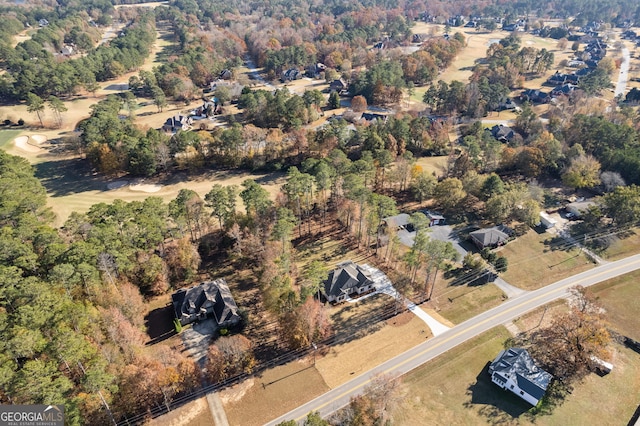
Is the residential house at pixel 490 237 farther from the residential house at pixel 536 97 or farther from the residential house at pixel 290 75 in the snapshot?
the residential house at pixel 290 75

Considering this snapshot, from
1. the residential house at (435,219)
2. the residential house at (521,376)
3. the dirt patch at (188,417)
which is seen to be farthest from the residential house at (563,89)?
the dirt patch at (188,417)

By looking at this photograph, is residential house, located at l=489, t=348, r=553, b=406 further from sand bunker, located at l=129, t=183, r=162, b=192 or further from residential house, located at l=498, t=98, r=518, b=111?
residential house, located at l=498, t=98, r=518, b=111

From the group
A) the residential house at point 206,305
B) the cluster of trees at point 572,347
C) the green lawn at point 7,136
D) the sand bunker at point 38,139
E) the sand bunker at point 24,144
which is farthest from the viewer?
the sand bunker at point 38,139

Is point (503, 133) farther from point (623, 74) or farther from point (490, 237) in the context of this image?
point (623, 74)

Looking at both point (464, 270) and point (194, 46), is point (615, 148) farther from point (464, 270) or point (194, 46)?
point (194, 46)

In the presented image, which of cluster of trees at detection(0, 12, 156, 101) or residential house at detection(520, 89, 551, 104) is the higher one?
cluster of trees at detection(0, 12, 156, 101)

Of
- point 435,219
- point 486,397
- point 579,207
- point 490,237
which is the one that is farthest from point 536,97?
point 486,397

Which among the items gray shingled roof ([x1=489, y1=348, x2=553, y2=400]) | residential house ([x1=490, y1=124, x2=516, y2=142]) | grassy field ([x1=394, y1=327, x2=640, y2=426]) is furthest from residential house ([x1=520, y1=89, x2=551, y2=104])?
gray shingled roof ([x1=489, y1=348, x2=553, y2=400])
